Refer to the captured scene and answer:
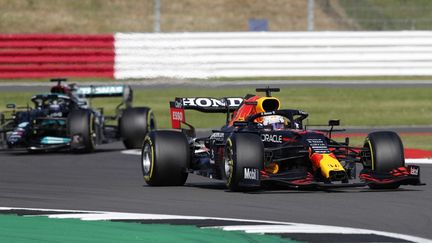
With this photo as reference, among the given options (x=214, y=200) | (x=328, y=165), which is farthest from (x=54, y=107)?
(x=328, y=165)

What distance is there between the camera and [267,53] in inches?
1261

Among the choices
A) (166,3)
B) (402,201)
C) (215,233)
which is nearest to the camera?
(215,233)

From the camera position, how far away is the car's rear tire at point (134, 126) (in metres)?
22.8

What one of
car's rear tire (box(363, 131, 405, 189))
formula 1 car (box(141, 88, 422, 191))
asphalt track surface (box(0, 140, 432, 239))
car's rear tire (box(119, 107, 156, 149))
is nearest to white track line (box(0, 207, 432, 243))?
asphalt track surface (box(0, 140, 432, 239))

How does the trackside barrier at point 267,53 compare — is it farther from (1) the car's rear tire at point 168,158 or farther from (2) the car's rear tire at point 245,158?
(2) the car's rear tire at point 245,158

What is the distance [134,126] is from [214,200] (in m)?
9.30

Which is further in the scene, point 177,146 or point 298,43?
point 298,43

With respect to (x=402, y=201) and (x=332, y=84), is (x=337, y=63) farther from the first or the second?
(x=402, y=201)

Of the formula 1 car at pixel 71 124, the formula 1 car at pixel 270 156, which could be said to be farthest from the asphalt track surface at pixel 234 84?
the formula 1 car at pixel 270 156

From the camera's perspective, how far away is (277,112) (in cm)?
1533

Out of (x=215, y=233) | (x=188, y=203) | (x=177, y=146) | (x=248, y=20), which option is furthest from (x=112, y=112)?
(x=215, y=233)

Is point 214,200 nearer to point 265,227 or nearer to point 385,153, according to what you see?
point 385,153

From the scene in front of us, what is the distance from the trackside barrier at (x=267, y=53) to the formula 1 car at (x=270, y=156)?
15.6 m

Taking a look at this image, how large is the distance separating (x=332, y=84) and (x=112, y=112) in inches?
243
